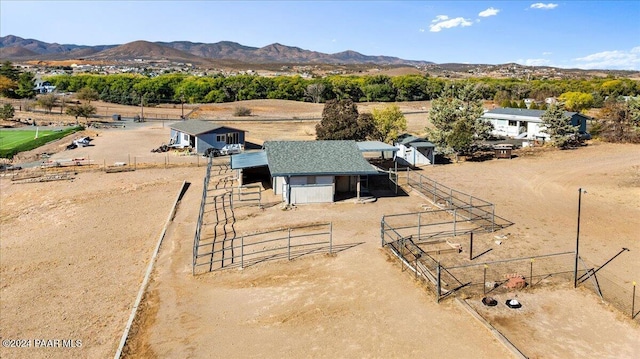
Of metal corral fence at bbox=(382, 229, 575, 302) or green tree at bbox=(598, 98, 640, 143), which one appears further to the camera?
green tree at bbox=(598, 98, 640, 143)

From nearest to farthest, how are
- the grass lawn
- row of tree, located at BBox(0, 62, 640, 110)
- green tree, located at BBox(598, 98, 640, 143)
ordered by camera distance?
the grass lawn < green tree, located at BBox(598, 98, 640, 143) < row of tree, located at BBox(0, 62, 640, 110)

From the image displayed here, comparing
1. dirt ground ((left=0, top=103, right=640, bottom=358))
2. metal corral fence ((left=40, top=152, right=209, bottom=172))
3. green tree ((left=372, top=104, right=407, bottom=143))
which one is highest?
green tree ((left=372, top=104, right=407, bottom=143))

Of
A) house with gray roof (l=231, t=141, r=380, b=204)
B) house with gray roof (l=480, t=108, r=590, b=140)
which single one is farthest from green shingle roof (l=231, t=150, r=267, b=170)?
house with gray roof (l=480, t=108, r=590, b=140)

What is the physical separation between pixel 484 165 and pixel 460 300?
1101 inches

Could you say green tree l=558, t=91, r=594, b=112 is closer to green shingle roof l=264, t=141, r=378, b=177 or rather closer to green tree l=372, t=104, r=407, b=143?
green tree l=372, t=104, r=407, b=143

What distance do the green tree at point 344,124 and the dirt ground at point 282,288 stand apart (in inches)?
502

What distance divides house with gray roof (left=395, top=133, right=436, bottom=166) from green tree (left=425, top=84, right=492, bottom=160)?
99.1 inches

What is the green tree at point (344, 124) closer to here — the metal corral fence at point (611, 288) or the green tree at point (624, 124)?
the metal corral fence at point (611, 288)

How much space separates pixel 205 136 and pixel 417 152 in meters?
21.2

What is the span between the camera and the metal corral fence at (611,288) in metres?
15.9

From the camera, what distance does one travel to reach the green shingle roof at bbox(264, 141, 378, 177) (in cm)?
2806

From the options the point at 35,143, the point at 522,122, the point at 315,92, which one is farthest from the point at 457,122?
the point at 315,92

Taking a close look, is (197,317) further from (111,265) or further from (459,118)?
(459,118)

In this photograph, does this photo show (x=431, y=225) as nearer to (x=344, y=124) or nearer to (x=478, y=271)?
(x=478, y=271)
